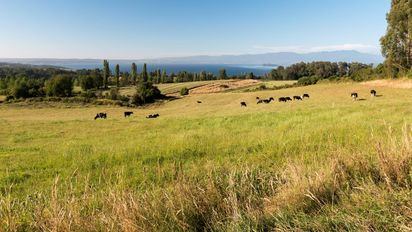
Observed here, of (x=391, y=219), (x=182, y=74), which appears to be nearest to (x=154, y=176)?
(x=391, y=219)

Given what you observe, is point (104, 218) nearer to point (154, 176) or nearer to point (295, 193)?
point (295, 193)

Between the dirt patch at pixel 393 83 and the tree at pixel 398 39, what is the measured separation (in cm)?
313

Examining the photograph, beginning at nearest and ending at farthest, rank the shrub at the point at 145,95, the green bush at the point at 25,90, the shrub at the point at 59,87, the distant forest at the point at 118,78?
the distant forest at the point at 118,78 → the shrub at the point at 145,95 → the green bush at the point at 25,90 → the shrub at the point at 59,87

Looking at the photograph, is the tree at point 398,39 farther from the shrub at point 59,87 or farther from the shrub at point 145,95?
the shrub at point 59,87

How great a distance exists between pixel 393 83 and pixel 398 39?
38.3 ft

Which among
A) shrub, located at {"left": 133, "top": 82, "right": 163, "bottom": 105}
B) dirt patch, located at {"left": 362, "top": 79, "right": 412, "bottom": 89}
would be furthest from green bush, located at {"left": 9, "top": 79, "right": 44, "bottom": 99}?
dirt patch, located at {"left": 362, "top": 79, "right": 412, "bottom": 89}

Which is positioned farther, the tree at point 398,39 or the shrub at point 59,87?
the shrub at point 59,87

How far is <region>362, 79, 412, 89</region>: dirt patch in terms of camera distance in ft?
139

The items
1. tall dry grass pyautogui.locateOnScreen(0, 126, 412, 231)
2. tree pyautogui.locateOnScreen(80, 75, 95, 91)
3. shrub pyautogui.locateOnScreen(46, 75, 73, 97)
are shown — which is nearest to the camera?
tall dry grass pyautogui.locateOnScreen(0, 126, 412, 231)

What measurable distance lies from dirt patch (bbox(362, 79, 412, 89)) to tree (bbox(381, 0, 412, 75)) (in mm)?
3130

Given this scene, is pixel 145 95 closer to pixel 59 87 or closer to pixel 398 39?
pixel 59 87

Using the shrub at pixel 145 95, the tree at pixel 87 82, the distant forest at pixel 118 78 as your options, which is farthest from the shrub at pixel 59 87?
the shrub at pixel 145 95

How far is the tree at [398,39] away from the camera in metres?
50.8

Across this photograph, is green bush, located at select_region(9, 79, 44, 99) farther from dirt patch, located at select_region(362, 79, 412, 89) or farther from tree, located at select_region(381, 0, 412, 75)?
tree, located at select_region(381, 0, 412, 75)
